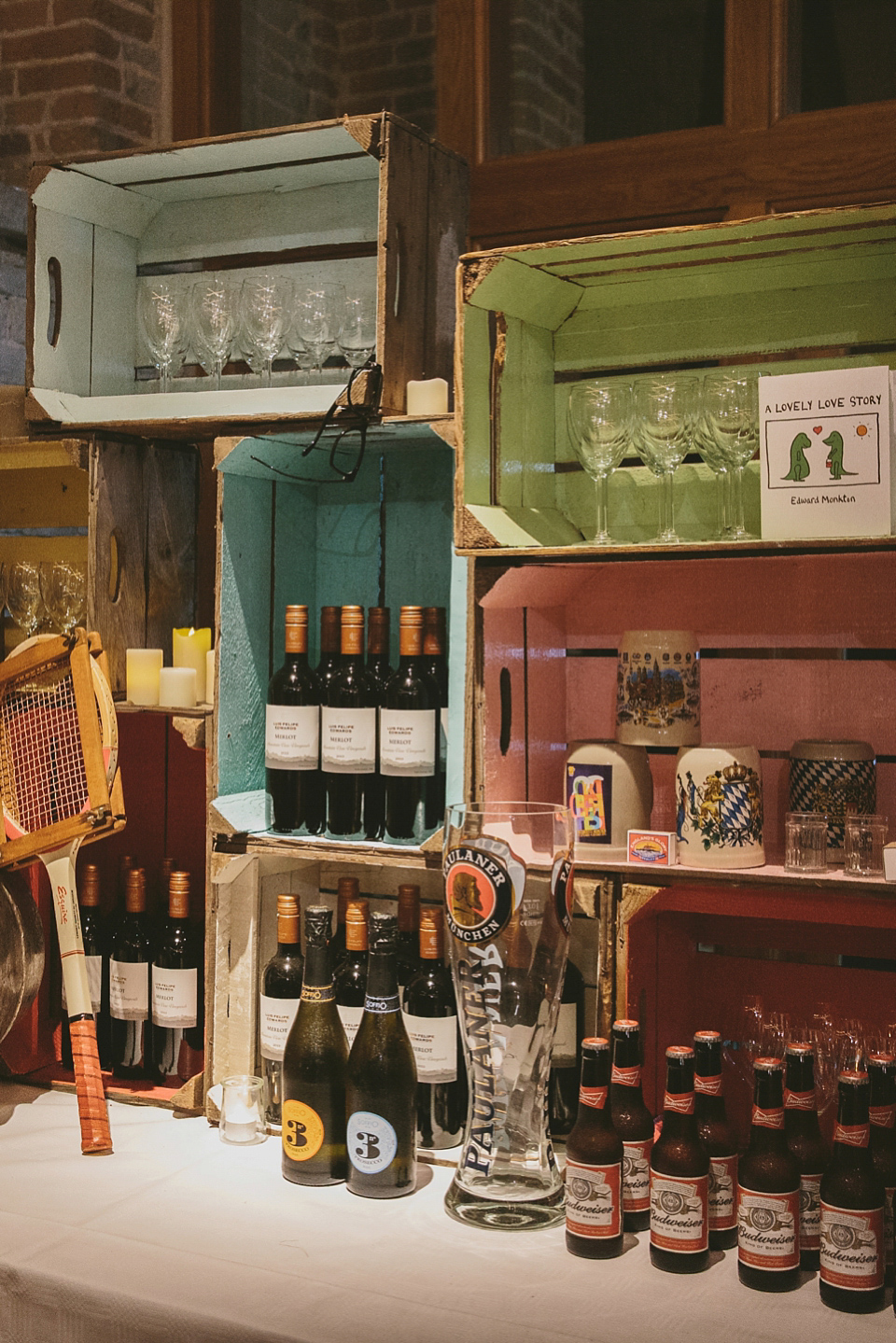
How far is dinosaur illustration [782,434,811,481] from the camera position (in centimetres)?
160

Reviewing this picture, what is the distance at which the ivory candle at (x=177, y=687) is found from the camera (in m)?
2.12

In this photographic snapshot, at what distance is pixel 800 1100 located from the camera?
1530 millimetres

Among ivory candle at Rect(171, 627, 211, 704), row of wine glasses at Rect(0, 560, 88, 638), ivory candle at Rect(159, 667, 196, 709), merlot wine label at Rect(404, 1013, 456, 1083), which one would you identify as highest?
row of wine glasses at Rect(0, 560, 88, 638)

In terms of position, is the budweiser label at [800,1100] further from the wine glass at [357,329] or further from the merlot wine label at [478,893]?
the wine glass at [357,329]

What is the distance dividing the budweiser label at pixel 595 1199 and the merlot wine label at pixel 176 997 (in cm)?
83

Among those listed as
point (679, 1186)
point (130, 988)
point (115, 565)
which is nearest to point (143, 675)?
point (115, 565)

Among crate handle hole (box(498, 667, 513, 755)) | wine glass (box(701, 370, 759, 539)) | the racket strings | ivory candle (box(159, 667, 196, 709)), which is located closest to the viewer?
wine glass (box(701, 370, 759, 539))

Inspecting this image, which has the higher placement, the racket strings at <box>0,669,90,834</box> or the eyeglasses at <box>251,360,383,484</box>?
the eyeglasses at <box>251,360,383,484</box>

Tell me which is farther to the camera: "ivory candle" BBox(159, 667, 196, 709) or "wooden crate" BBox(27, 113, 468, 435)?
"ivory candle" BBox(159, 667, 196, 709)

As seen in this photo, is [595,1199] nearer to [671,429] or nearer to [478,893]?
[478,893]

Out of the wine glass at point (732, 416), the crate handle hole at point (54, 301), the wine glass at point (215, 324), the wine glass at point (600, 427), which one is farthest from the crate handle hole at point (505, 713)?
the crate handle hole at point (54, 301)

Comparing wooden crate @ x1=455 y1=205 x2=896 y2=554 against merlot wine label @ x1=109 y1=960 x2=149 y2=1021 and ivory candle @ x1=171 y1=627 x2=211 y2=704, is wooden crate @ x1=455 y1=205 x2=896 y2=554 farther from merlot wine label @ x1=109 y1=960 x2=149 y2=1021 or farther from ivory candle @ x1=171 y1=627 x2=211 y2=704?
merlot wine label @ x1=109 y1=960 x2=149 y2=1021

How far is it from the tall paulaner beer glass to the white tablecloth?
6 centimetres

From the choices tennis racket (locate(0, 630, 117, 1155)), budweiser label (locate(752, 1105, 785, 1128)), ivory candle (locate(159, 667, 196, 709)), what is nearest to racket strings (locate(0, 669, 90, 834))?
tennis racket (locate(0, 630, 117, 1155))
